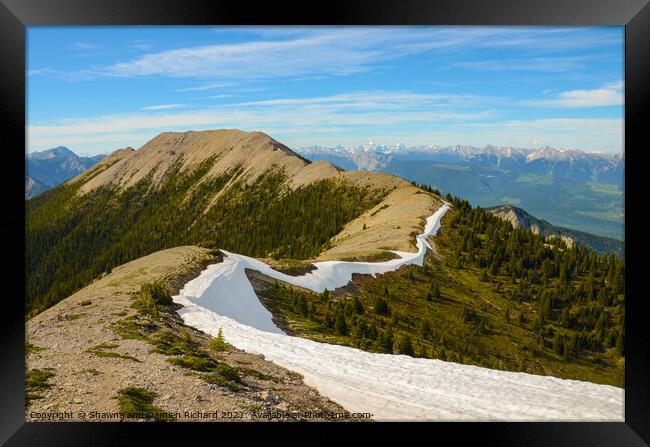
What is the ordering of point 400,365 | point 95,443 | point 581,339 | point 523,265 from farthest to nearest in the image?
point 523,265 < point 581,339 < point 400,365 < point 95,443

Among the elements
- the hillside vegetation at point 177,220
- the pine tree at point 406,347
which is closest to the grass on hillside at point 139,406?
the pine tree at point 406,347

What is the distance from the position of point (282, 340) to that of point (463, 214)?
4104 centimetres

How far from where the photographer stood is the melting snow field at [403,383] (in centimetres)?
1271

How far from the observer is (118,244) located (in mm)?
144750

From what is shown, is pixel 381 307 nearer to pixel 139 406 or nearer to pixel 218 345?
pixel 218 345

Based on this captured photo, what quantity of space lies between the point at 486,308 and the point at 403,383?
23.6 meters

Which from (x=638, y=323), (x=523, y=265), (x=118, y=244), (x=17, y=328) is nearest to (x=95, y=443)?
(x=17, y=328)

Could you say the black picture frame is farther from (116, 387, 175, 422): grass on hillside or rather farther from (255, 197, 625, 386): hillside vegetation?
(255, 197, 625, 386): hillside vegetation

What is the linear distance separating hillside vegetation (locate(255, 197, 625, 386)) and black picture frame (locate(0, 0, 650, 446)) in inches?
378

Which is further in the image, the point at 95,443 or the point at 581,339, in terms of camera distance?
the point at 581,339

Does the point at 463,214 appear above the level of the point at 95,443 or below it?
above

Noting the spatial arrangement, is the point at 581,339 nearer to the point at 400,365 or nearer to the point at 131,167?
the point at 400,365

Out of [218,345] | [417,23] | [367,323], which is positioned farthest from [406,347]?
[417,23]

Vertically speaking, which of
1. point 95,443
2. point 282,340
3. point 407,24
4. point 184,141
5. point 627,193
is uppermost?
point 184,141
